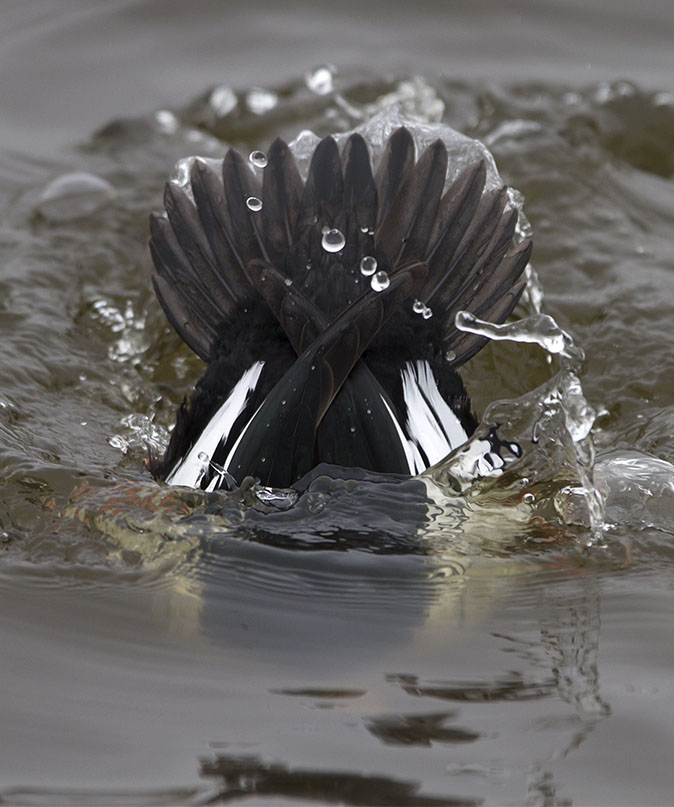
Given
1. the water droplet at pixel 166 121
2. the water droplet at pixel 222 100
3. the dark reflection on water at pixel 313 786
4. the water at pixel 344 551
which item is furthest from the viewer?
the water droplet at pixel 222 100

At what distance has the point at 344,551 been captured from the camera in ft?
8.14

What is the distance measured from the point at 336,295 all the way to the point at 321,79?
2.73 metres

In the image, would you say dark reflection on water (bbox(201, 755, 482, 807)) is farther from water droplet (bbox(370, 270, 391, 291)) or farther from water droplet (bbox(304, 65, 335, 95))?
water droplet (bbox(304, 65, 335, 95))

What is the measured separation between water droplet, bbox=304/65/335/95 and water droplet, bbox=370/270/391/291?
2.60 m

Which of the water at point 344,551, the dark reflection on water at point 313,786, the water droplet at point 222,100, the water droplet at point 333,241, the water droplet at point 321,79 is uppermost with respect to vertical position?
the water droplet at point 321,79

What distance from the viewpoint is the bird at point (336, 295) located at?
2.52m

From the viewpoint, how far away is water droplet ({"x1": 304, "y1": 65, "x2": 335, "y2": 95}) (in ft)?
16.6

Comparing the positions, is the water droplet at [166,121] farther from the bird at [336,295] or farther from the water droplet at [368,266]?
the water droplet at [368,266]

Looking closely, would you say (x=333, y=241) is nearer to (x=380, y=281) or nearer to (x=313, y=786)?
(x=380, y=281)

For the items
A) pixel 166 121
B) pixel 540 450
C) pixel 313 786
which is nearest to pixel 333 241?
pixel 540 450

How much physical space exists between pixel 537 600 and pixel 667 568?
13.0 inches

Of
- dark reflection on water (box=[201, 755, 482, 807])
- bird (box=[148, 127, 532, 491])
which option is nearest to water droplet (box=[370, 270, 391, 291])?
bird (box=[148, 127, 532, 491])

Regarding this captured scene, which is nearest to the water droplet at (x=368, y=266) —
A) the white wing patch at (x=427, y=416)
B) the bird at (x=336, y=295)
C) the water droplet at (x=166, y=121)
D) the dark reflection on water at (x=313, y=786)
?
the bird at (x=336, y=295)

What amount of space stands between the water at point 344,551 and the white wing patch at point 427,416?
6 cm
